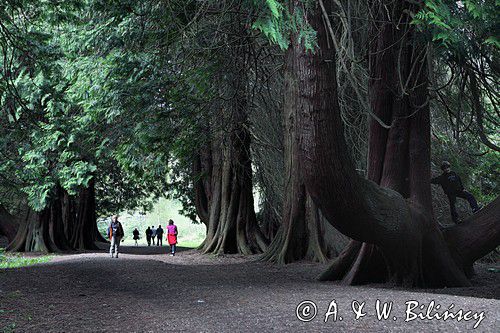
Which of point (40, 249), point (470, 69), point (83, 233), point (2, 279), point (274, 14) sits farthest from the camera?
point (83, 233)

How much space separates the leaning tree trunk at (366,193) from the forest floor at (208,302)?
1.79 ft

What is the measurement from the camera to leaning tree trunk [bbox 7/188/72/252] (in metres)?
27.8

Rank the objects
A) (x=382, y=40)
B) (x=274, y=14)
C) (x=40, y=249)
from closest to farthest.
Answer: (x=274, y=14) → (x=382, y=40) → (x=40, y=249)

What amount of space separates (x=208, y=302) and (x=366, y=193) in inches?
107

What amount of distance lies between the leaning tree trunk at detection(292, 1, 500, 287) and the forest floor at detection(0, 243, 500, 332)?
55 cm

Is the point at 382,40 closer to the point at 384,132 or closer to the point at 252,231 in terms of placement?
the point at 384,132

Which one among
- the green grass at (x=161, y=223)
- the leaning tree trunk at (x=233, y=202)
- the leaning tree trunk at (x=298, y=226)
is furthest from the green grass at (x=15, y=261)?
the green grass at (x=161, y=223)

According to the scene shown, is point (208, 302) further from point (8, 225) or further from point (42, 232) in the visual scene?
point (8, 225)

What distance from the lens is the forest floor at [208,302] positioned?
22.2 ft

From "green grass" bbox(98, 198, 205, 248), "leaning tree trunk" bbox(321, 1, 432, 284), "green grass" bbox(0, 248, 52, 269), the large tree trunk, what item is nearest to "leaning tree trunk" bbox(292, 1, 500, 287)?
"leaning tree trunk" bbox(321, 1, 432, 284)

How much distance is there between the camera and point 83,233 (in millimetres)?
32125

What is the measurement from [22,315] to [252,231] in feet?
48.1

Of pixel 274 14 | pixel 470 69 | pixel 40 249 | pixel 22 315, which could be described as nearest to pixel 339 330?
pixel 274 14

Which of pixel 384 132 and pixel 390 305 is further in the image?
pixel 384 132
